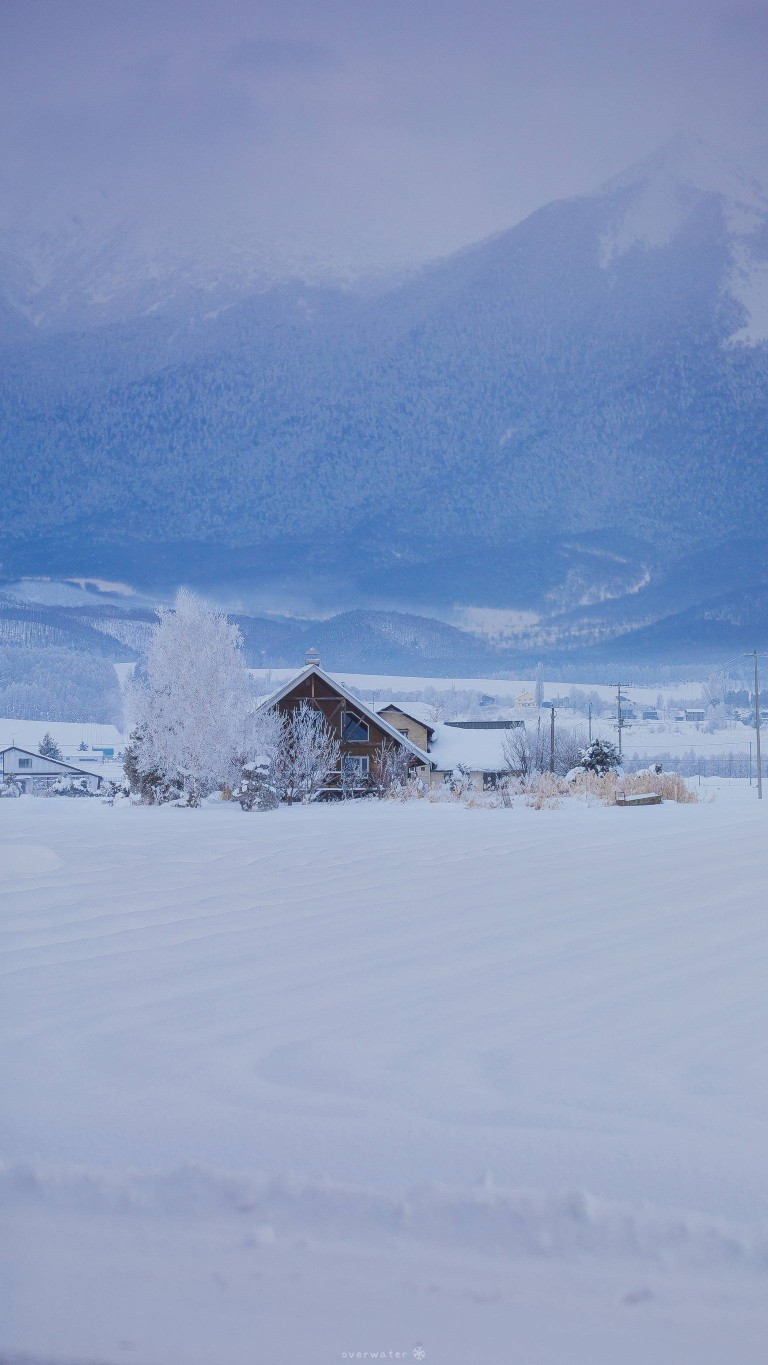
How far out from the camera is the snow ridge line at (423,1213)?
1.79m

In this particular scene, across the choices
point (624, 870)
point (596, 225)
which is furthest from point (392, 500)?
point (624, 870)

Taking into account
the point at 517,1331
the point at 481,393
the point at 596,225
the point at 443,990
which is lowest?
the point at 517,1331

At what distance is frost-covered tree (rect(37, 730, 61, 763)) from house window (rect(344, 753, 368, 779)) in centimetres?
1463

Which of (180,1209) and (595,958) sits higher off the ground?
(595,958)

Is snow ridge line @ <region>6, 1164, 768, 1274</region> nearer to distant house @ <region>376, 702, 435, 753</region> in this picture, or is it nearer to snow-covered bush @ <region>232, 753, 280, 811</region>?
snow-covered bush @ <region>232, 753, 280, 811</region>

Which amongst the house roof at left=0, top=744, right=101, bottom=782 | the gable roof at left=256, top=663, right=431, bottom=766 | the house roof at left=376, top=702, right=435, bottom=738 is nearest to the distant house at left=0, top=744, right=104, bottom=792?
the house roof at left=0, top=744, right=101, bottom=782

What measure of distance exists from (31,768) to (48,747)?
2.95 ft

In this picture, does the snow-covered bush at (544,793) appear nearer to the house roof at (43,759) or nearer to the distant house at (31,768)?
the distant house at (31,768)

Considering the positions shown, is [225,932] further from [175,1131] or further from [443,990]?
[175,1131]

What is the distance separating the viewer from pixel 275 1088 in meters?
2.48

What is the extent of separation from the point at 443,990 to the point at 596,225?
394 ft

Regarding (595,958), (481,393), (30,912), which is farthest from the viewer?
(481,393)

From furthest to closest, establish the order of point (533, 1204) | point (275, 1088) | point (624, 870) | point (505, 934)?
point (624, 870) → point (505, 934) → point (275, 1088) → point (533, 1204)

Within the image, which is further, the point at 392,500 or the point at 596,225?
the point at 392,500
